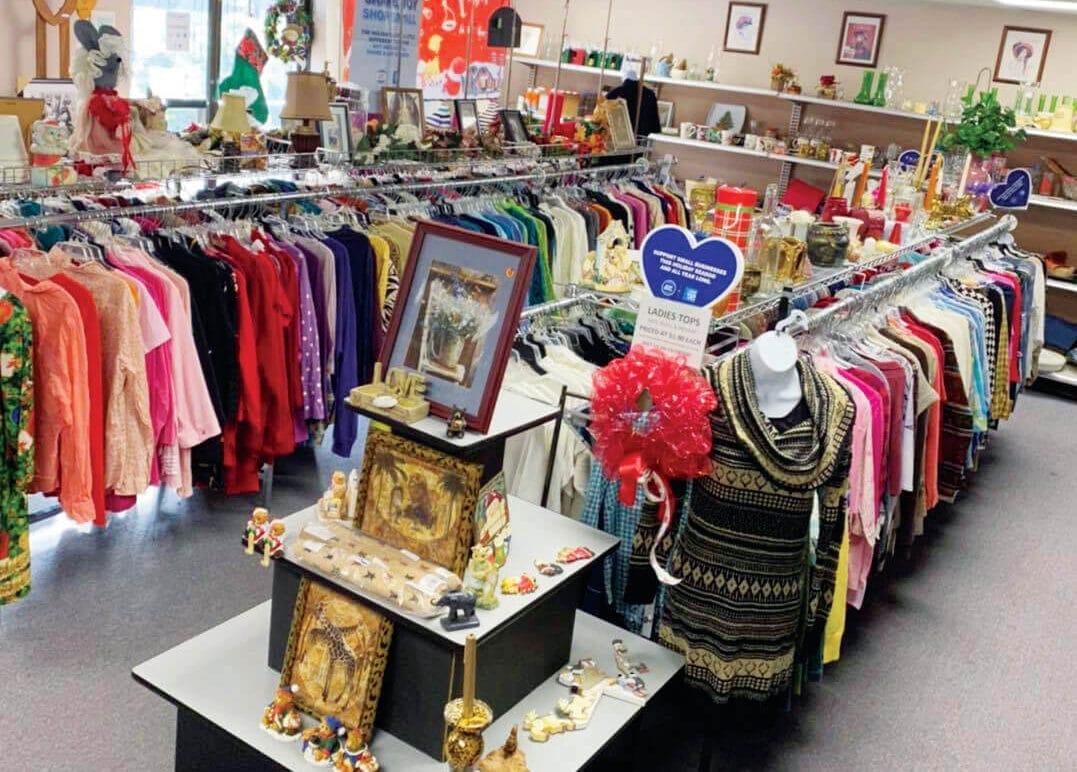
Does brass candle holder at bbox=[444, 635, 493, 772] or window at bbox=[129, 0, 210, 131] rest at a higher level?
window at bbox=[129, 0, 210, 131]

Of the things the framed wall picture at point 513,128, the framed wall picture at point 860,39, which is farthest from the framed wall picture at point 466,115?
the framed wall picture at point 860,39

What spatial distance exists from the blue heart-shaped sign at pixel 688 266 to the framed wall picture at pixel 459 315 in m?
0.60

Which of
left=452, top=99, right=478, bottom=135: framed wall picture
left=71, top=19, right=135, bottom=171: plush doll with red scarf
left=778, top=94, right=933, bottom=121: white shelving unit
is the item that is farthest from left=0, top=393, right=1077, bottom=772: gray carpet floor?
left=778, top=94, right=933, bottom=121: white shelving unit

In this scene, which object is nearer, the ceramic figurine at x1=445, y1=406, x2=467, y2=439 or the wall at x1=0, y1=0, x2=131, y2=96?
the ceramic figurine at x1=445, y1=406, x2=467, y2=439

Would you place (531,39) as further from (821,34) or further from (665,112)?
(821,34)

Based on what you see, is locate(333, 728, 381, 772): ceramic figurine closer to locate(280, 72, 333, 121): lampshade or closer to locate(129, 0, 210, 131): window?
locate(280, 72, 333, 121): lampshade

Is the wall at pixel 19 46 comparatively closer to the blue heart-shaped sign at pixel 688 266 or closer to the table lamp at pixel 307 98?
the table lamp at pixel 307 98

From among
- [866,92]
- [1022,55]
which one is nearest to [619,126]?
[866,92]

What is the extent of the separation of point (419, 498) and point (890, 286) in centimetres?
243

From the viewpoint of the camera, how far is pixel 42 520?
378cm

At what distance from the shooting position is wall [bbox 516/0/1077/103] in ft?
24.7

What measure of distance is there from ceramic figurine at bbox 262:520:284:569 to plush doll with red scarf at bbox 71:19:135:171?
2.54m

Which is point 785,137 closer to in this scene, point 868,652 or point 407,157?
point 407,157

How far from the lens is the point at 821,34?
8312mm
